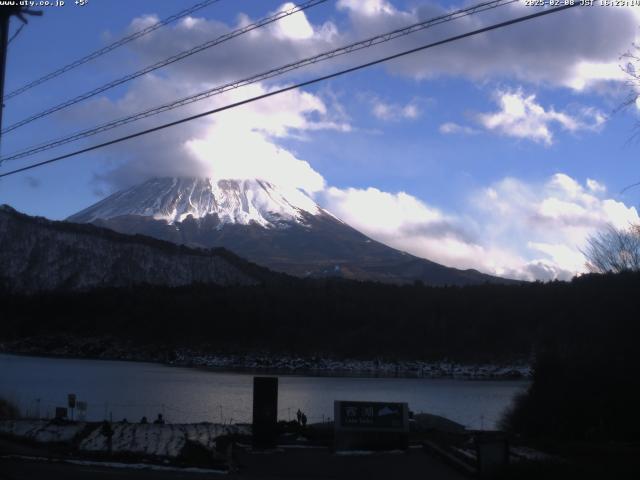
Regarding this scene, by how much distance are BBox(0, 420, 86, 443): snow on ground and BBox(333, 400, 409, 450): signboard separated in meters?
7.90

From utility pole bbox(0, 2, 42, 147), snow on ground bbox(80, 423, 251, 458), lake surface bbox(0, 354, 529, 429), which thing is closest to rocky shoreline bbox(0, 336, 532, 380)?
lake surface bbox(0, 354, 529, 429)

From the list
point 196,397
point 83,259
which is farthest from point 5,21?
point 83,259

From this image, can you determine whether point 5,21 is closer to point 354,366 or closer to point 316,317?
point 354,366

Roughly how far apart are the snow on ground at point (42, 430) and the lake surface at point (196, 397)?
1090 centimetres

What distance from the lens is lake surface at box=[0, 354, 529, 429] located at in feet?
138

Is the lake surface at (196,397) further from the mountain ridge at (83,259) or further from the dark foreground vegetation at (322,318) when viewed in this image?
the mountain ridge at (83,259)

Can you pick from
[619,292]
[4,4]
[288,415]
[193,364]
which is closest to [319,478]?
[4,4]

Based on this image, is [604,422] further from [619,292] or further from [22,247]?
[22,247]

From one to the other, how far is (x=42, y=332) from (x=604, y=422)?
125465mm

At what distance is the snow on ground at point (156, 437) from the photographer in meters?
21.8

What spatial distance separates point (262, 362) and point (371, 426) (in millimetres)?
102211

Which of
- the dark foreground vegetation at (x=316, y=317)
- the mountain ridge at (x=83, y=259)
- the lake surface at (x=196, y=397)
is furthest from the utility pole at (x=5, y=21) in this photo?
the mountain ridge at (x=83, y=259)

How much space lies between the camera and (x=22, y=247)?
159250mm

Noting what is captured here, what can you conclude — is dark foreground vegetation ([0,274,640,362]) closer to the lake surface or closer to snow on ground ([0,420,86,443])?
the lake surface
